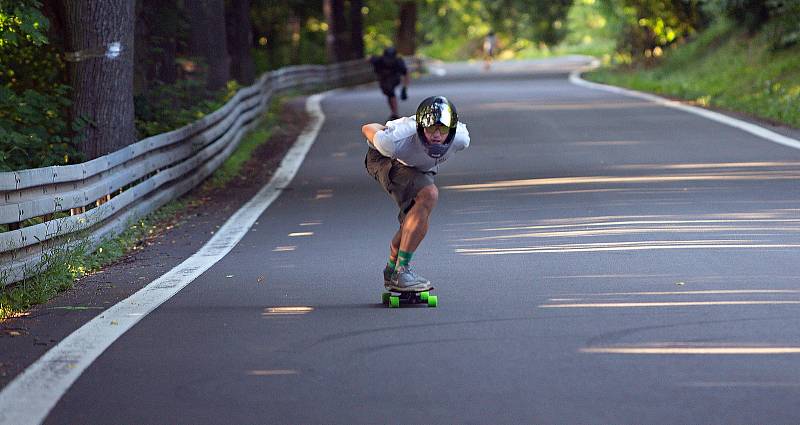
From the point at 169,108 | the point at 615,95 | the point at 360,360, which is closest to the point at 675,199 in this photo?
the point at 360,360

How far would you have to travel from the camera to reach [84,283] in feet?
38.1

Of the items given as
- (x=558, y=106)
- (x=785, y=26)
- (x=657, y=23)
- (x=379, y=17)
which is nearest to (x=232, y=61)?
(x=558, y=106)

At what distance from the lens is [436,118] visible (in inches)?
360

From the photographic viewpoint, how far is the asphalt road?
699 centimetres

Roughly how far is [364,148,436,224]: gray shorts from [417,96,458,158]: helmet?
506mm

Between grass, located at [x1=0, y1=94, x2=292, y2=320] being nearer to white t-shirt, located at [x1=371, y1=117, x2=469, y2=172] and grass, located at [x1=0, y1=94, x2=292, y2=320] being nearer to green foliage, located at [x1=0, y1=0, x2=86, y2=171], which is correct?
green foliage, located at [x1=0, y1=0, x2=86, y2=171]

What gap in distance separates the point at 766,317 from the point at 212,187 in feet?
39.2

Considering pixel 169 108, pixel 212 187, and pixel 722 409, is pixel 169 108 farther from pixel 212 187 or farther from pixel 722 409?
pixel 722 409

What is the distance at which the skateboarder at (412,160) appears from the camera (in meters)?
9.25

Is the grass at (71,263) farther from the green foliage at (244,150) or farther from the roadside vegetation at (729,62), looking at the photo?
the roadside vegetation at (729,62)

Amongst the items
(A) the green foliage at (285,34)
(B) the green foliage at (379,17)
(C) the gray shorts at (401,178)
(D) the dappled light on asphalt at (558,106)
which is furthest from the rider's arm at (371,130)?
(B) the green foliage at (379,17)

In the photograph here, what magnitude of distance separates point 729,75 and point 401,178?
2797cm

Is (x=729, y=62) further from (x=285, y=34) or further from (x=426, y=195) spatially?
(x=426, y=195)

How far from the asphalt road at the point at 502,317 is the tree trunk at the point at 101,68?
2122 mm
